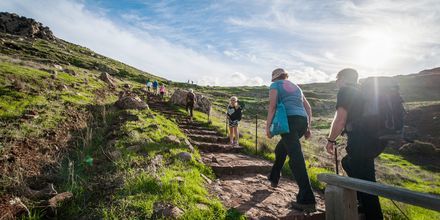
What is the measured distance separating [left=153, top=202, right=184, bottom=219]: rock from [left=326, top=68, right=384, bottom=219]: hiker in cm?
266

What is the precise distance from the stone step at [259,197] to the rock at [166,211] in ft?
3.58

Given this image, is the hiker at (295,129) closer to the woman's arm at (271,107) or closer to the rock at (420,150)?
the woman's arm at (271,107)

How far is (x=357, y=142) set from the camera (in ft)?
12.6

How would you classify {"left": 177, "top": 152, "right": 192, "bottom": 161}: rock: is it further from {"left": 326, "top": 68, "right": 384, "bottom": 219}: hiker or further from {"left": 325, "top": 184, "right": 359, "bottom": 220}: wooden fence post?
{"left": 325, "top": 184, "right": 359, "bottom": 220}: wooden fence post

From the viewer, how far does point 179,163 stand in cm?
641

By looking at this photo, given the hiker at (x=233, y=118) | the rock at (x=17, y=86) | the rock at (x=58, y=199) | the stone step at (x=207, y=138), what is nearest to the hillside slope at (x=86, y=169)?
the rock at (x=58, y=199)

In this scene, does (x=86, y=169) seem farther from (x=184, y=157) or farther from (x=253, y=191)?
(x=253, y=191)

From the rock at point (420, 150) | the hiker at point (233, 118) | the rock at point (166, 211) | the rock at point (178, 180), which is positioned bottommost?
the rock at point (420, 150)

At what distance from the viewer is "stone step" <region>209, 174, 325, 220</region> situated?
14.5ft

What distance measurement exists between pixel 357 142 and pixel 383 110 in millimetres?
571

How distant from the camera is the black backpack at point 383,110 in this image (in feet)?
11.8

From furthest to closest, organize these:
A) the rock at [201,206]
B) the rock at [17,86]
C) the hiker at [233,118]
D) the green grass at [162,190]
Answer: the rock at [17,86] < the hiker at [233,118] < the rock at [201,206] < the green grass at [162,190]

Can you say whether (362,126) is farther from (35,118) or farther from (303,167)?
(35,118)

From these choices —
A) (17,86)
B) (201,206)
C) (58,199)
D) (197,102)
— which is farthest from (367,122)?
(197,102)
